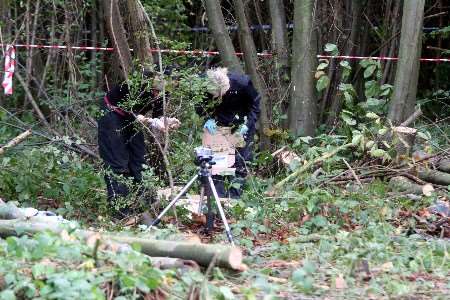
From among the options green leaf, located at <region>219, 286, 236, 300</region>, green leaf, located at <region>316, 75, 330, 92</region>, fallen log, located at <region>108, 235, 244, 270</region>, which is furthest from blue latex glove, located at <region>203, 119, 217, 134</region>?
green leaf, located at <region>219, 286, 236, 300</region>

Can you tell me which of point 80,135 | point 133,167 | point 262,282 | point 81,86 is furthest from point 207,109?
point 81,86

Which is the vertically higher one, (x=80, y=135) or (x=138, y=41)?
(x=138, y=41)

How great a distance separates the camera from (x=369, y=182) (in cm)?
878

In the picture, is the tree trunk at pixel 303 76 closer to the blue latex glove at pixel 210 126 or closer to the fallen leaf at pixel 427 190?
the blue latex glove at pixel 210 126

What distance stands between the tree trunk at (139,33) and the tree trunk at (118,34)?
218mm

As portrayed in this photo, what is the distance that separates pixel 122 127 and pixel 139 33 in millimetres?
1019

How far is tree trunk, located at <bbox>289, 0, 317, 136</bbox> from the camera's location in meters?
11.1

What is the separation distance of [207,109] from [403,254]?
3067mm

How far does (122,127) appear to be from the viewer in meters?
8.33

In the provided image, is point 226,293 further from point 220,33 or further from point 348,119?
point 220,33

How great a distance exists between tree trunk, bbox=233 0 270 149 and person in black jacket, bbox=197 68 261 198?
5.37ft

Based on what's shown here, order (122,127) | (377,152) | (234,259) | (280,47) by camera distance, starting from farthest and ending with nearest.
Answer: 1. (280,47)
2. (377,152)
3. (122,127)
4. (234,259)

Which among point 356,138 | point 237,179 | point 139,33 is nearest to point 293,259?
point 237,179

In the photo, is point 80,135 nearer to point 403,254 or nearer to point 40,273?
point 403,254
